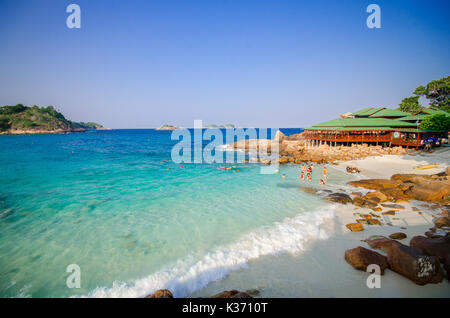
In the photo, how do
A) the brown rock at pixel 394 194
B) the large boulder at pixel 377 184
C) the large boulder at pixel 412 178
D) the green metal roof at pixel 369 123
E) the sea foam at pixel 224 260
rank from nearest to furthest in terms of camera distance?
the sea foam at pixel 224 260
the brown rock at pixel 394 194
the large boulder at pixel 377 184
the large boulder at pixel 412 178
the green metal roof at pixel 369 123

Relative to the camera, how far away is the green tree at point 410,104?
49.4 meters

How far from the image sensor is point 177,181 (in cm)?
→ 2023

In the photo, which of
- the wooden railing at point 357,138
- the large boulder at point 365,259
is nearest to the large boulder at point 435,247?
the large boulder at point 365,259

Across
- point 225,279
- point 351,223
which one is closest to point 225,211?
point 225,279

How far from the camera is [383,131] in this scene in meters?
36.2

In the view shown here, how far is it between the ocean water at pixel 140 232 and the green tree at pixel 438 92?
54.5 m

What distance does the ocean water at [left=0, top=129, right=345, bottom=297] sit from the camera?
7.11m

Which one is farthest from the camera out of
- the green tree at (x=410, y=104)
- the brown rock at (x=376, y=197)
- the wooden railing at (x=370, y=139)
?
the green tree at (x=410, y=104)

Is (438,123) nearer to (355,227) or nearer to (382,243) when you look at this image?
(355,227)

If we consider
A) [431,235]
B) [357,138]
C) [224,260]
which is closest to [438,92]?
[357,138]

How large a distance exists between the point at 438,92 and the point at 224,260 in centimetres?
6716

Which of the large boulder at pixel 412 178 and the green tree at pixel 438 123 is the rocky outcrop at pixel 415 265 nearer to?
the large boulder at pixel 412 178

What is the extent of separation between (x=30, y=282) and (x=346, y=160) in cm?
3456
